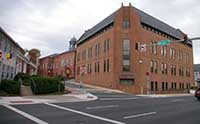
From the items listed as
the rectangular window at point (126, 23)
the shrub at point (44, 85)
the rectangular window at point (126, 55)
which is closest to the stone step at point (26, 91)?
the shrub at point (44, 85)

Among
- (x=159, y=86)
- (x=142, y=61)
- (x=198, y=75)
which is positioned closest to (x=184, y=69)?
(x=159, y=86)

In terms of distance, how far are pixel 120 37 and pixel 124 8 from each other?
245 inches

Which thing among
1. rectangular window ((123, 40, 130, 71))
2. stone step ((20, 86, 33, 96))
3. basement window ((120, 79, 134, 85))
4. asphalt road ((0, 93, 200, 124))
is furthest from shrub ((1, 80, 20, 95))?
rectangular window ((123, 40, 130, 71))

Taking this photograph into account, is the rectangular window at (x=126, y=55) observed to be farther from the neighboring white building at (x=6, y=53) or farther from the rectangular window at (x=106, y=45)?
the neighboring white building at (x=6, y=53)

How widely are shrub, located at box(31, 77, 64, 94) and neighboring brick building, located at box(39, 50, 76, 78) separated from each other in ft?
141

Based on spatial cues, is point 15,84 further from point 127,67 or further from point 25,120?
point 127,67

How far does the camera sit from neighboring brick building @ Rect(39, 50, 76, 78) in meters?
75.2

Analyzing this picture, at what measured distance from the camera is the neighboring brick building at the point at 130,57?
4578 centimetres

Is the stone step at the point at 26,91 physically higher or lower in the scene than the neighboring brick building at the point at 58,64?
lower

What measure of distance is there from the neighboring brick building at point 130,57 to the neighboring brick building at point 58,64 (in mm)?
15169

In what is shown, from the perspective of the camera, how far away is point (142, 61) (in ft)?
154

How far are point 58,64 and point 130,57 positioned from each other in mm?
44831

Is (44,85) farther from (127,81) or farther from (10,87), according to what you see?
(127,81)

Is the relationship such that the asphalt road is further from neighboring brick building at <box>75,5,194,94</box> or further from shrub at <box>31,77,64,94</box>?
neighboring brick building at <box>75,5,194,94</box>
